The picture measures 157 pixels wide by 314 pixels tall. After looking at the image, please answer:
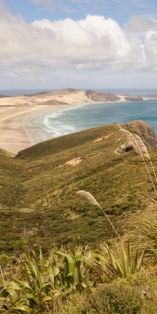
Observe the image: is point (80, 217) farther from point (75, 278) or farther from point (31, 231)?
point (75, 278)

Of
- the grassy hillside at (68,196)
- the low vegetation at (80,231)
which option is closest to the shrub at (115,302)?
the low vegetation at (80,231)

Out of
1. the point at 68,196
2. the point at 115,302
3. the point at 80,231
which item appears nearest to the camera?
the point at 115,302

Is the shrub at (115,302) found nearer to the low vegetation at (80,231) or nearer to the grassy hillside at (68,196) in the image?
the low vegetation at (80,231)

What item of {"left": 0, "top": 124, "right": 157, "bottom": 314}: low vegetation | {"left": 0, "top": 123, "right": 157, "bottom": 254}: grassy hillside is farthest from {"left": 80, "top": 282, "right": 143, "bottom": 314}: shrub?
{"left": 0, "top": 123, "right": 157, "bottom": 254}: grassy hillside

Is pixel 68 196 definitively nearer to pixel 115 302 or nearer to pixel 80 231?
pixel 80 231

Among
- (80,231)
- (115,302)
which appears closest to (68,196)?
(80,231)

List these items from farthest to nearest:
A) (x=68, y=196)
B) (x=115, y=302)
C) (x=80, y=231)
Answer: (x=68, y=196)
(x=80, y=231)
(x=115, y=302)

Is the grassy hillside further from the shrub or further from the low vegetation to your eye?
the shrub
